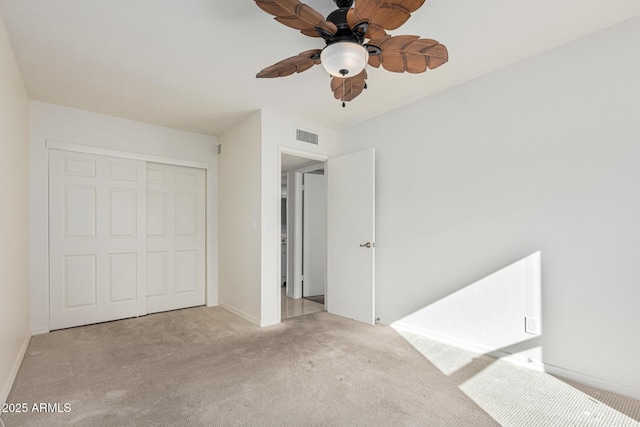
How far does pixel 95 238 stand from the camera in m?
3.69

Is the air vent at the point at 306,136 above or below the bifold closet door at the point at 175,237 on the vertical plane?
above

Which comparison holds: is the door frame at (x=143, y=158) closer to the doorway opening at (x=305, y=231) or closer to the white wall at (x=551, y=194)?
the doorway opening at (x=305, y=231)

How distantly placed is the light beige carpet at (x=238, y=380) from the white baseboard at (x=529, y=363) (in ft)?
1.08

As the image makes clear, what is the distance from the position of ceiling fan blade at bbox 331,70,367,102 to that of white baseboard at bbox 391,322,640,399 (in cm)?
232

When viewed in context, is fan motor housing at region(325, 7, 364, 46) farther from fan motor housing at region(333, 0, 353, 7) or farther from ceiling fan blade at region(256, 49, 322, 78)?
ceiling fan blade at region(256, 49, 322, 78)

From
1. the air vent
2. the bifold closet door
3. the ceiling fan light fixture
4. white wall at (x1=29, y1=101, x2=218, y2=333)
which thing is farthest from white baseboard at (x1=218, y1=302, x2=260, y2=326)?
the ceiling fan light fixture

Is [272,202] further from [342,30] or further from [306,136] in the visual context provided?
[342,30]

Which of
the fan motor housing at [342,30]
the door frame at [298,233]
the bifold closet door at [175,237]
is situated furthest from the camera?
the door frame at [298,233]

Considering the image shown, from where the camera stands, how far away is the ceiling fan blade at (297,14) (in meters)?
1.44

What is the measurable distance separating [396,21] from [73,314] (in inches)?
163

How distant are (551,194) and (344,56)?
6.08 feet

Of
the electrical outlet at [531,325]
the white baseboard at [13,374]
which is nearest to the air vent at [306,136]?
the electrical outlet at [531,325]

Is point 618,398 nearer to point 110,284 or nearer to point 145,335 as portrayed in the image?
point 145,335

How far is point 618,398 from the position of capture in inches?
80.3
